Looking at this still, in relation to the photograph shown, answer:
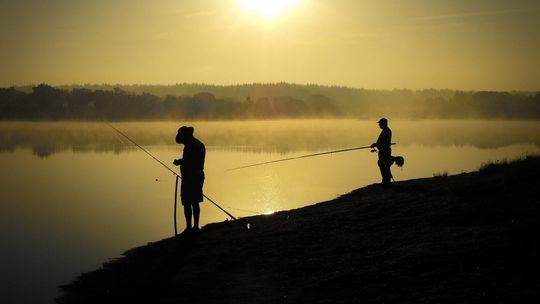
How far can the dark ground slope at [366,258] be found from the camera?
9.12 metres

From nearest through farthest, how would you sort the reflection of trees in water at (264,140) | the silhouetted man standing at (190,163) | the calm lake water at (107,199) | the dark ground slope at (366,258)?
the dark ground slope at (366,258), the silhouetted man standing at (190,163), the calm lake water at (107,199), the reflection of trees in water at (264,140)

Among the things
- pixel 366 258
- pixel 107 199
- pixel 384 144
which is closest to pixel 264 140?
pixel 107 199

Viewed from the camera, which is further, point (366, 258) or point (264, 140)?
point (264, 140)

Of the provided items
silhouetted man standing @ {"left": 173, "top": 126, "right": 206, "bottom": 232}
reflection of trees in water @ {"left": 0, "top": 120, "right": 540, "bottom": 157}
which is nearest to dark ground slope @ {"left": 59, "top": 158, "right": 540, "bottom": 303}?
silhouetted man standing @ {"left": 173, "top": 126, "right": 206, "bottom": 232}

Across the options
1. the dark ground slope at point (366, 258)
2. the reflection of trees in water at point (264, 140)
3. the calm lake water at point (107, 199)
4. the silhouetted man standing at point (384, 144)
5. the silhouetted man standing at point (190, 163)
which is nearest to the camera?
the dark ground slope at point (366, 258)

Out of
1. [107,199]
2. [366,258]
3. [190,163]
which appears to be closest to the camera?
[366,258]

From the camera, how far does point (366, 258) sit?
35.9 ft

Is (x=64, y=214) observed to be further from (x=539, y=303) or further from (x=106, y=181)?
(x=539, y=303)

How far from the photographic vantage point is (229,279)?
10.9 metres

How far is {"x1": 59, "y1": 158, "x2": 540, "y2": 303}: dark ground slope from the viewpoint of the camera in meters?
9.12

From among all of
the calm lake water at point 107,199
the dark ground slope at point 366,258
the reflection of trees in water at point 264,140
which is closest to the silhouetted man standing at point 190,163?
the dark ground slope at point 366,258

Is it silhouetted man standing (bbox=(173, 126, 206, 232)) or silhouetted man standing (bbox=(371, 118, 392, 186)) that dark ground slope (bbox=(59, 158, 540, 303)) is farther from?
silhouetted man standing (bbox=(371, 118, 392, 186))

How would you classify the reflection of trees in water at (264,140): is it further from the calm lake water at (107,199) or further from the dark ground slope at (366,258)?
the dark ground slope at (366,258)

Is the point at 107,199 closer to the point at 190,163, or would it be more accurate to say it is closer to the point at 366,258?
the point at 190,163
